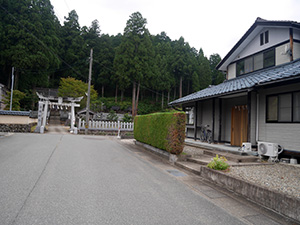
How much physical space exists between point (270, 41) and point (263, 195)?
8.94m

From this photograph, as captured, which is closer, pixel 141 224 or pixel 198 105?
pixel 141 224

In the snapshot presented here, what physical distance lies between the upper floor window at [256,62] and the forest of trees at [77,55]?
19.6m

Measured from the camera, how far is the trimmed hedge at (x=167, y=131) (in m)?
7.01

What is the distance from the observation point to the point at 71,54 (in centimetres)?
4056

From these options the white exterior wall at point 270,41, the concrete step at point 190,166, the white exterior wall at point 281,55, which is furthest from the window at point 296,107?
the white exterior wall at point 270,41

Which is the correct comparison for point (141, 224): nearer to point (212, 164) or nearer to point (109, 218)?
point (109, 218)

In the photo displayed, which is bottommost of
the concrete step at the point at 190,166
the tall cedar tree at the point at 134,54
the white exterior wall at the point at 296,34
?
the concrete step at the point at 190,166

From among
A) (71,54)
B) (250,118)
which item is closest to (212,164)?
(250,118)

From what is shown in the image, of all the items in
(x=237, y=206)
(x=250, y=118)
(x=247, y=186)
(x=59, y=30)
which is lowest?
(x=237, y=206)

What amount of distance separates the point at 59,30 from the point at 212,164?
4594cm

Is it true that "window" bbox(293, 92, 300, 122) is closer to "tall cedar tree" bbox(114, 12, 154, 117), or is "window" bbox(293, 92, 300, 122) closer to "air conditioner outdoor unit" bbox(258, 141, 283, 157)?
"air conditioner outdoor unit" bbox(258, 141, 283, 157)

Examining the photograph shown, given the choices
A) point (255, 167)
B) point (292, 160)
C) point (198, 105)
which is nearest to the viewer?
point (255, 167)

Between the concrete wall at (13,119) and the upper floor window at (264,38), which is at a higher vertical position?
the upper floor window at (264,38)

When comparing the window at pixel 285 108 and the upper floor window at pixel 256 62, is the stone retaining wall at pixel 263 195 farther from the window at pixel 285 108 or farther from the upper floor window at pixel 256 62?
the upper floor window at pixel 256 62
